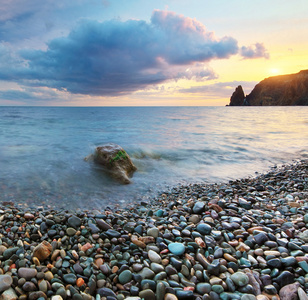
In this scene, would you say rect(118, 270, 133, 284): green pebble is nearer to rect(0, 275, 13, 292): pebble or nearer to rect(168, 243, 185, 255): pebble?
rect(168, 243, 185, 255): pebble

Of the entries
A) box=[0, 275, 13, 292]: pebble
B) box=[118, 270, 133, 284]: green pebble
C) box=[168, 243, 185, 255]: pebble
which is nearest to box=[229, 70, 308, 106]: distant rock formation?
box=[168, 243, 185, 255]: pebble

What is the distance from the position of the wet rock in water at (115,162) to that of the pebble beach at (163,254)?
10.1 ft

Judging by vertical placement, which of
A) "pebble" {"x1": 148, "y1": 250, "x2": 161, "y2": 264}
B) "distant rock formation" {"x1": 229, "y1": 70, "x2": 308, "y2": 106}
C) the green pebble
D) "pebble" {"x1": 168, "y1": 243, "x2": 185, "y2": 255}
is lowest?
A: the green pebble

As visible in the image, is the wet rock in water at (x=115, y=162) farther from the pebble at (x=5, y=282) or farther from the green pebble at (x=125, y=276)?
the pebble at (x=5, y=282)

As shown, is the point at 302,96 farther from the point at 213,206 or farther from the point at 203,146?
the point at 213,206

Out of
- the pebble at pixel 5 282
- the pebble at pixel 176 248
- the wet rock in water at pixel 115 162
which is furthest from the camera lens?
the wet rock in water at pixel 115 162

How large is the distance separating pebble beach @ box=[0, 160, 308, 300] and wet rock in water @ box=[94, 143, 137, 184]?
3.07 metres

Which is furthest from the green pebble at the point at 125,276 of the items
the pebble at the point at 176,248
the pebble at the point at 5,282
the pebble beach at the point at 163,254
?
the pebble at the point at 5,282

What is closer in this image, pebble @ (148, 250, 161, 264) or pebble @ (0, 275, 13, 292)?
pebble @ (0, 275, 13, 292)

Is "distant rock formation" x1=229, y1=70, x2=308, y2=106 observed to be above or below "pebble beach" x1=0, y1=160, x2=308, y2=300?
above

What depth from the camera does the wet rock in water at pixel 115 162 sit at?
273 inches

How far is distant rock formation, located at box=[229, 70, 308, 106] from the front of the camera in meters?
118

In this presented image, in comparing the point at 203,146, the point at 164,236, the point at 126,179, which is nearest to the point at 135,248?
the point at 164,236

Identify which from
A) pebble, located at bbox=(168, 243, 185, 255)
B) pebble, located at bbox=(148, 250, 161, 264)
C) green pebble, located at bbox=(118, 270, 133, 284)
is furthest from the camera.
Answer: pebble, located at bbox=(168, 243, 185, 255)
